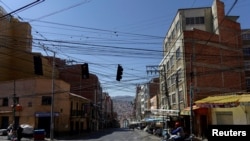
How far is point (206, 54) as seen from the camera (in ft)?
147

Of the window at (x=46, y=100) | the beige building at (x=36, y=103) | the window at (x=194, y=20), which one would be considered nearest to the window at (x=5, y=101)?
the beige building at (x=36, y=103)

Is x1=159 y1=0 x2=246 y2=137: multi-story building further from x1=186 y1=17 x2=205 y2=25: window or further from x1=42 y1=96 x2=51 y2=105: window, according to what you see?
x1=42 y1=96 x2=51 y2=105: window

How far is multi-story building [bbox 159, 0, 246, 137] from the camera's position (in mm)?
44594

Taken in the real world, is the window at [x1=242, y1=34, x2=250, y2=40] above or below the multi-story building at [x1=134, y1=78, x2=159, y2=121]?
above

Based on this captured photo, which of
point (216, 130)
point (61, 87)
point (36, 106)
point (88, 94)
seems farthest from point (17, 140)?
point (88, 94)

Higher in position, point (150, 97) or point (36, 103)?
point (150, 97)

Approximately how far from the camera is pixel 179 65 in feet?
157

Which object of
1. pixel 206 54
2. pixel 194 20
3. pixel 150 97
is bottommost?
pixel 150 97

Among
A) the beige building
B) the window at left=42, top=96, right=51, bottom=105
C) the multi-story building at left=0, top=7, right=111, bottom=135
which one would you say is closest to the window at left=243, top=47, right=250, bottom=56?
the multi-story building at left=0, top=7, right=111, bottom=135

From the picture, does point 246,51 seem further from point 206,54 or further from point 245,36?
point 206,54

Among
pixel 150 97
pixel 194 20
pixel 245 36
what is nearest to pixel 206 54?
pixel 194 20

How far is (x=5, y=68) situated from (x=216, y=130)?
6140 centimetres

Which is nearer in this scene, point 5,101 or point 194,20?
point 194,20

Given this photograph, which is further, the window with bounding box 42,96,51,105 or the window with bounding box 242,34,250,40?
the window with bounding box 242,34,250,40
